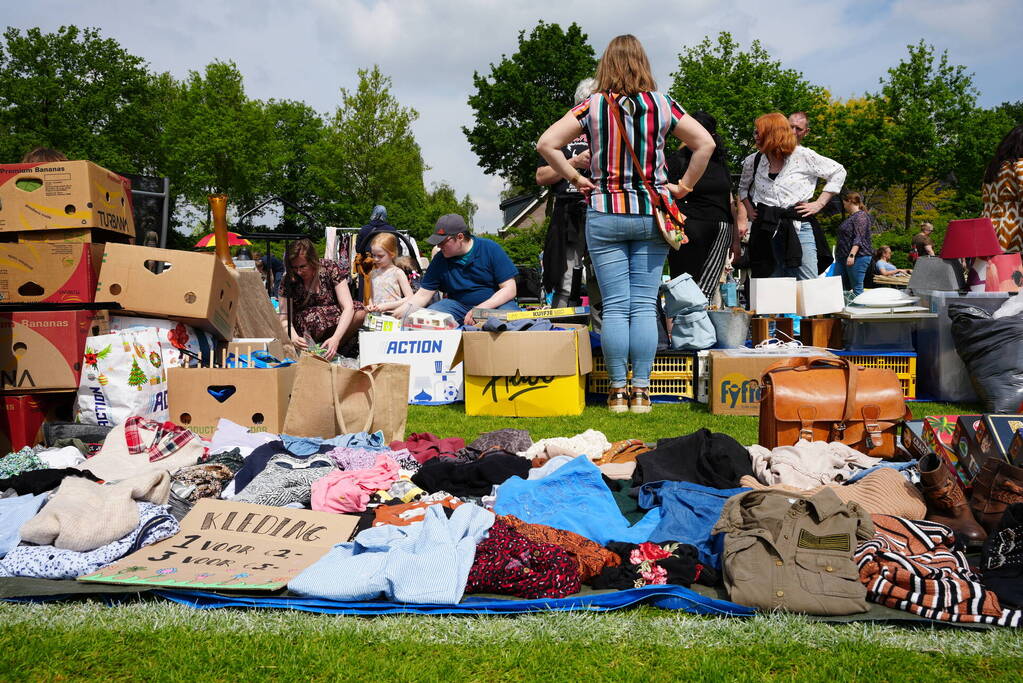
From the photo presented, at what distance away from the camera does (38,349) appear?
430cm

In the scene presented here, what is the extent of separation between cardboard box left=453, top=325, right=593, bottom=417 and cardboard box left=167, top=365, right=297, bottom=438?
55.8 inches

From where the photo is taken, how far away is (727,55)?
31766 millimetres

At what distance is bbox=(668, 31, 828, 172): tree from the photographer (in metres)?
29.7

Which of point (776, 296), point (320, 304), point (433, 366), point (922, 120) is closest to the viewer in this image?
point (433, 366)

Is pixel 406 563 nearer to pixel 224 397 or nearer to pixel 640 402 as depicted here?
pixel 224 397

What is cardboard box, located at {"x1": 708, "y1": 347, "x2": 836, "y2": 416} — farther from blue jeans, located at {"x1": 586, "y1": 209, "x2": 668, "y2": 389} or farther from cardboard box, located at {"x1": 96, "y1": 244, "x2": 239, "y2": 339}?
cardboard box, located at {"x1": 96, "y1": 244, "x2": 239, "y2": 339}

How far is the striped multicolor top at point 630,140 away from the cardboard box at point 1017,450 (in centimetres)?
266

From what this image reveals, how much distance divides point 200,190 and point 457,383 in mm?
28451

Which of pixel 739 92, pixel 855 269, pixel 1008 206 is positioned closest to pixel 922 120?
pixel 739 92

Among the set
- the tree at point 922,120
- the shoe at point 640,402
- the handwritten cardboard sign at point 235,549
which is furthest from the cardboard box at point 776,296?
the tree at point 922,120

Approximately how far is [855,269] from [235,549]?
10.4m

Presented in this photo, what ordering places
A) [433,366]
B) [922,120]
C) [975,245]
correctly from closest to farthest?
1. [975,245]
2. [433,366]
3. [922,120]

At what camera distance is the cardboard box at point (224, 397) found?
4.46 meters

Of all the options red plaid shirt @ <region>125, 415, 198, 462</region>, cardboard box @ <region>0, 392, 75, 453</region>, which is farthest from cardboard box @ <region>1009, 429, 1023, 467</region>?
cardboard box @ <region>0, 392, 75, 453</region>
